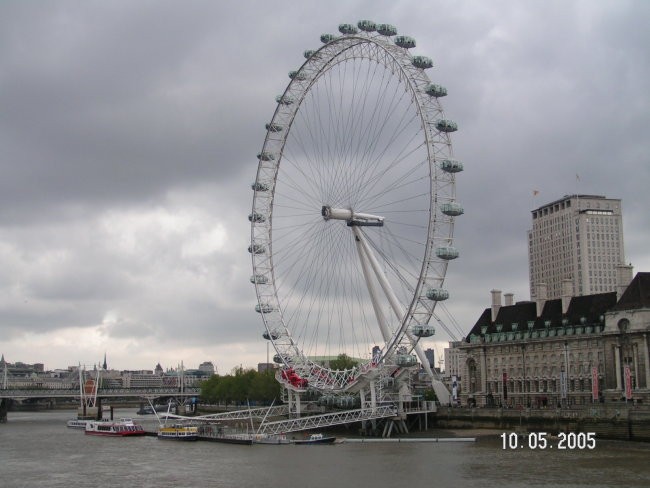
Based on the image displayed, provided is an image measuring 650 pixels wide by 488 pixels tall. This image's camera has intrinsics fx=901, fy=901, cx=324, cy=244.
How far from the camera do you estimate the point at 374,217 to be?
6400 centimetres

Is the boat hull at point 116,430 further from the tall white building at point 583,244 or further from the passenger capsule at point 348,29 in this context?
the tall white building at point 583,244

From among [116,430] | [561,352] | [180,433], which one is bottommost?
[116,430]

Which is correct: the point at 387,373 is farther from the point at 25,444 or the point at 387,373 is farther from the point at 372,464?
the point at 25,444

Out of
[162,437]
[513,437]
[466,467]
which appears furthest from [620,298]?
[162,437]

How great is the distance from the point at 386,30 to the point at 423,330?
2020cm

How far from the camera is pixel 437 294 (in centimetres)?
5803

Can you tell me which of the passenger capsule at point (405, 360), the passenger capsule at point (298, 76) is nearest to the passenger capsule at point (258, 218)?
the passenger capsule at point (298, 76)

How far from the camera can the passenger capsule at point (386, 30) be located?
60.5 m

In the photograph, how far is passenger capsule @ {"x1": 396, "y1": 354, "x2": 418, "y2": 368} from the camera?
203 ft

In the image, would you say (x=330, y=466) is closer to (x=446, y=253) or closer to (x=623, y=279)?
(x=446, y=253)

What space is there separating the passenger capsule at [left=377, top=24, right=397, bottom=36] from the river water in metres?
27.2

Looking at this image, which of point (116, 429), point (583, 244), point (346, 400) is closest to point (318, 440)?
point (346, 400)

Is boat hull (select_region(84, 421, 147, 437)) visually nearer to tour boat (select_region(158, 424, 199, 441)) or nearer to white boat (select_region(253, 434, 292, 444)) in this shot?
tour boat (select_region(158, 424, 199, 441))

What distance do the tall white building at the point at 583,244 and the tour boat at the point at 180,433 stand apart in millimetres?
98279
